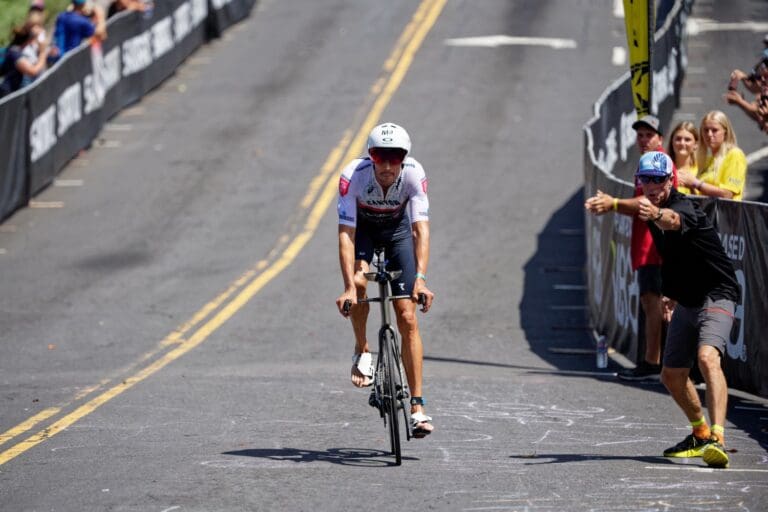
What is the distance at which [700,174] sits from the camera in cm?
1314

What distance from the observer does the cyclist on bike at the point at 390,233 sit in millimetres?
9766

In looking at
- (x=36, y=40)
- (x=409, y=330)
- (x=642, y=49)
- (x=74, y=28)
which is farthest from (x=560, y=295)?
(x=74, y=28)

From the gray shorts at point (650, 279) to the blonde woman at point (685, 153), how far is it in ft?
2.66

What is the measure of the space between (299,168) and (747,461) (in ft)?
52.2

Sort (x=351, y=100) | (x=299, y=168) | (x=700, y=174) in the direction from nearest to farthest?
(x=700, y=174) → (x=299, y=168) → (x=351, y=100)

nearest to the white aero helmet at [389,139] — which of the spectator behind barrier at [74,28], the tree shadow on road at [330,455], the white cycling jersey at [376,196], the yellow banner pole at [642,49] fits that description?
the white cycling jersey at [376,196]

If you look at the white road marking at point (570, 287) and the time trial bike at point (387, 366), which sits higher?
the time trial bike at point (387, 366)

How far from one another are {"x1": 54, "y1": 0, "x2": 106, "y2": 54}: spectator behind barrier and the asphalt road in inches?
81.6

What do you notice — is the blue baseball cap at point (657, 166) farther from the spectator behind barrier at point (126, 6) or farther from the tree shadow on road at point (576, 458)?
the spectator behind barrier at point (126, 6)

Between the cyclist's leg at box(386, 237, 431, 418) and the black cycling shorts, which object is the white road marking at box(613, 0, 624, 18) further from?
the cyclist's leg at box(386, 237, 431, 418)

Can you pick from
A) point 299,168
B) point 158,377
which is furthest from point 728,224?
point 299,168

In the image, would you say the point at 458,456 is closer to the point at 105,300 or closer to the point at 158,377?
the point at 158,377

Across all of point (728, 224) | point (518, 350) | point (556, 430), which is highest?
point (728, 224)

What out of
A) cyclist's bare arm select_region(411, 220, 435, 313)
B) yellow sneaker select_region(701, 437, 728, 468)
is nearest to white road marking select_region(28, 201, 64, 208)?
cyclist's bare arm select_region(411, 220, 435, 313)
